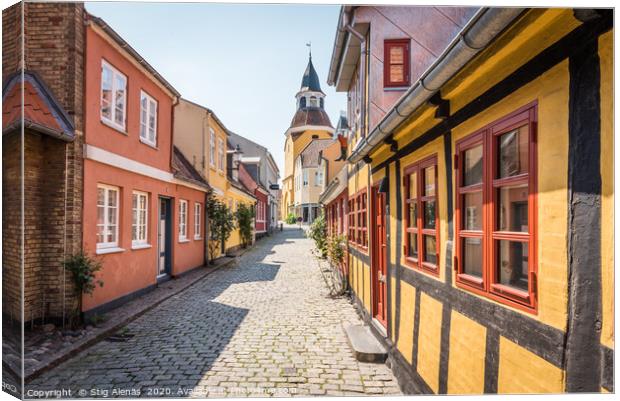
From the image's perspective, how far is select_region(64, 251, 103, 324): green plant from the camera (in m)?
6.22

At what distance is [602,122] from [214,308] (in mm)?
7428

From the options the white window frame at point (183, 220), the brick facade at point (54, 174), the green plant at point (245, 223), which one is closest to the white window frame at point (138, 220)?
the brick facade at point (54, 174)

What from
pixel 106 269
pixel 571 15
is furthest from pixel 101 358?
pixel 571 15

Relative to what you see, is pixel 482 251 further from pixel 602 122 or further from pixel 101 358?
pixel 101 358

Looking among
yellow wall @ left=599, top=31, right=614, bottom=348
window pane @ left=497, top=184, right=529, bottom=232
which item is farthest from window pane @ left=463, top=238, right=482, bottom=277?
yellow wall @ left=599, top=31, right=614, bottom=348

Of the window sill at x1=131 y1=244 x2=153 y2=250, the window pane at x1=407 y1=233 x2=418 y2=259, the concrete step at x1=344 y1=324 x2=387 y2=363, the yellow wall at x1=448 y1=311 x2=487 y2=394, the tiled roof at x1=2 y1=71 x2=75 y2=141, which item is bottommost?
the concrete step at x1=344 y1=324 x2=387 y2=363

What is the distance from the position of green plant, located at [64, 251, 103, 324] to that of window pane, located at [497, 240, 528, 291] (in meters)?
5.81

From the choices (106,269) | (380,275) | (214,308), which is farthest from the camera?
(214,308)

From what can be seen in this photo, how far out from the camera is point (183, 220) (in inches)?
504

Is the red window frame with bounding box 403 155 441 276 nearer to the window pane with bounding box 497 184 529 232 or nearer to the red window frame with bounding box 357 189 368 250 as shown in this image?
the window pane with bounding box 497 184 529 232

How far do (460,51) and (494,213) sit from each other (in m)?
1.03

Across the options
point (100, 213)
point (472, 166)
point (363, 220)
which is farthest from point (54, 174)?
point (472, 166)

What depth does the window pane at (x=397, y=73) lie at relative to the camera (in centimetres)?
632

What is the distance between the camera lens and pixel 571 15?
2.02m
